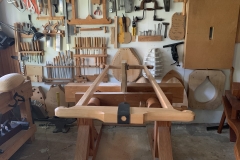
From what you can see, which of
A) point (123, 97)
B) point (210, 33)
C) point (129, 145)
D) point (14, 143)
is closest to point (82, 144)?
point (123, 97)

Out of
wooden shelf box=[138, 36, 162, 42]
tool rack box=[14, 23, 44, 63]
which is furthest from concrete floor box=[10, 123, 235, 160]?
wooden shelf box=[138, 36, 162, 42]

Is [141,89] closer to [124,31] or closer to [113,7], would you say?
[124,31]

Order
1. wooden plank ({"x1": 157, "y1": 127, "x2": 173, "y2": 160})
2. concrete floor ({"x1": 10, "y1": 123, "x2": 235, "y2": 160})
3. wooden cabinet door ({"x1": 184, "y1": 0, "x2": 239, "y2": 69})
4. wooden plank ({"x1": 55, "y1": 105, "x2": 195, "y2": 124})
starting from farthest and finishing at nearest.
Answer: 1. wooden cabinet door ({"x1": 184, "y1": 0, "x2": 239, "y2": 69})
2. concrete floor ({"x1": 10, "y1": 123, "x2": 235, "y2": 160})
3. wooden plank ({"x1": 157, "y1": 127, "x2": 173, "y2": 160})
4. wooden plank ({"x1": 55, "y1": 105, "x2": 195, "y2": 124})

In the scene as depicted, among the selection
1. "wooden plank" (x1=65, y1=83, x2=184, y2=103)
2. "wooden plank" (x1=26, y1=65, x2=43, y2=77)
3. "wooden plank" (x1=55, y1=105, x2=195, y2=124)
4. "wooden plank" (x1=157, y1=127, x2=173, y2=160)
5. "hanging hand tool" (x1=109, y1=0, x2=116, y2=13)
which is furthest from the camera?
"wooden plank" (x1=26, y1=65, x2=43, y2=77)

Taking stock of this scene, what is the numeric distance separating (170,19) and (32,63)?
6.78ft

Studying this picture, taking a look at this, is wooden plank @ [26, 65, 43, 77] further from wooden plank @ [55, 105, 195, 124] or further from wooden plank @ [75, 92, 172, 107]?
wooden plank @ [55, 105, 195, 124]

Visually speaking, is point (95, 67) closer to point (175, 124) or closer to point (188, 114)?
point (175, 124)

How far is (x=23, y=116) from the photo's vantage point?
230cm

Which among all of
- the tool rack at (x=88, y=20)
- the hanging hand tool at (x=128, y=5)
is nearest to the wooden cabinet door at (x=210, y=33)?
the hanging hand tool at (x=128, y=5)

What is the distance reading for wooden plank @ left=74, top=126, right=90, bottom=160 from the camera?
152cm

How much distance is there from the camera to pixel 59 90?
9.20ft

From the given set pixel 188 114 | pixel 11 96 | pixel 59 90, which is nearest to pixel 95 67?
pixel 59 90

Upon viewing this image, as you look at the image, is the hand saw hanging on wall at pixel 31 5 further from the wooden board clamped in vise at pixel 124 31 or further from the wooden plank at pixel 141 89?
the wooden plank at pixel 141 89

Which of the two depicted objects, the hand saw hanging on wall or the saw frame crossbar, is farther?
the hand saw hanging on wall
